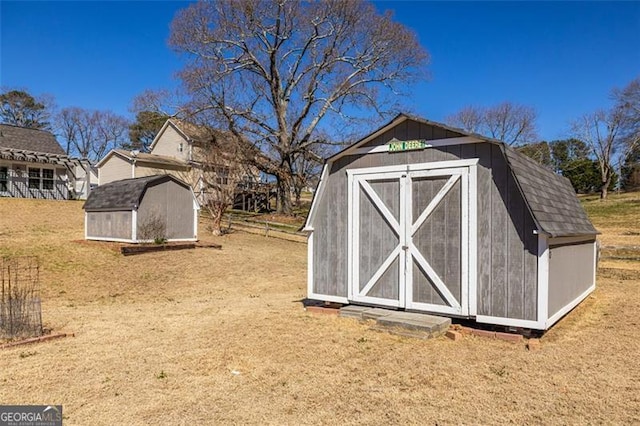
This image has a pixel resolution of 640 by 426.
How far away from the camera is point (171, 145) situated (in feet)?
111

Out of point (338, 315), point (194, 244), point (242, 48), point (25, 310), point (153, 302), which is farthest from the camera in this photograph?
point (242, 48)

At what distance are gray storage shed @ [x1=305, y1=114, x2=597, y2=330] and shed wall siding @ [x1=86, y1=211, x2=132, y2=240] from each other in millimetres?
9178

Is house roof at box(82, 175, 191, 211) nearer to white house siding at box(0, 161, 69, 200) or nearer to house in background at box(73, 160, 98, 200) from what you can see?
white house siding at box(0, 161, 69, 200)

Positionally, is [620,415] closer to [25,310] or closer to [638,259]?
[25,310]

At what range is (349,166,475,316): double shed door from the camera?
22.1 ft

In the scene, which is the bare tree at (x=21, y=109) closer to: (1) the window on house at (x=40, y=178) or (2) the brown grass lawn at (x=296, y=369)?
(1) the window on house at (x=40, y=178)

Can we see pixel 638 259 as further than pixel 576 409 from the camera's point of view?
Yes

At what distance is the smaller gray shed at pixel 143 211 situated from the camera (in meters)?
15.0

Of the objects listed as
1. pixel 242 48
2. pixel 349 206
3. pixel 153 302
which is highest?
pixel 242 48

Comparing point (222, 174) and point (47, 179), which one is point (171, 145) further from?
point (222, 174)

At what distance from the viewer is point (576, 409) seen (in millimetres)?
3895

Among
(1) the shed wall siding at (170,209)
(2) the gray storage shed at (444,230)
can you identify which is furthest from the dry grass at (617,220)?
(1) the shed wall siding at (170,209)

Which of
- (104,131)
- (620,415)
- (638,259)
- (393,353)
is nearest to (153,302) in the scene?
(393,353)

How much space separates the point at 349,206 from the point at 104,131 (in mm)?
55927
